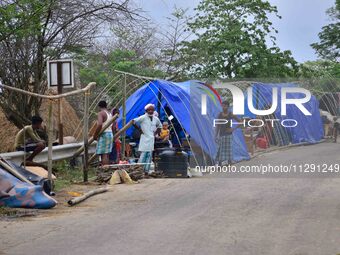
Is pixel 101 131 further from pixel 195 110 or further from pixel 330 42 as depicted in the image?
pixel 330 42

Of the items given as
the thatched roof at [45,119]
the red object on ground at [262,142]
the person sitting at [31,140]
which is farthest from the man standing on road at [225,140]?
the person sitting at [31,140]

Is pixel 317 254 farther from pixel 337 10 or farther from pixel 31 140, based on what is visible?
pixel 337 10

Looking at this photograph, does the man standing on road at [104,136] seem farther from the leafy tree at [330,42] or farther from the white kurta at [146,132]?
the leafy tree at [330,42]

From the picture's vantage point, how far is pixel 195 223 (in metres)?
8.54

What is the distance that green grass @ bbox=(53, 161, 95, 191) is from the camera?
13.1m

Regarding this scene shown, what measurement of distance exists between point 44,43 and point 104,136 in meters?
2.92

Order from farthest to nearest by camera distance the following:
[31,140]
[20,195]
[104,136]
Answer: [104,136]
[31,140]
[20,195]

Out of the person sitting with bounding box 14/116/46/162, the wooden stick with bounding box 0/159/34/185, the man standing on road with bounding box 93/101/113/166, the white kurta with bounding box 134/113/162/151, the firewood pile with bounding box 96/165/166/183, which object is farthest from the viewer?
the white kurta with bounding box 134/113/162/151

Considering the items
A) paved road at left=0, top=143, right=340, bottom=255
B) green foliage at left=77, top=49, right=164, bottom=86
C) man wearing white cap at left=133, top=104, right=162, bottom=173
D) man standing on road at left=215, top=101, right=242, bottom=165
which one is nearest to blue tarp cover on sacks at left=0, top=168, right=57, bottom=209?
paved road at left=0, top=143, right=340, bottom=255

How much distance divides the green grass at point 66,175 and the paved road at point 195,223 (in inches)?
43.7

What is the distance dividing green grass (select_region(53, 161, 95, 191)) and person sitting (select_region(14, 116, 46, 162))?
72 centimetres

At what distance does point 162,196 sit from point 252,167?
438 centimetres
